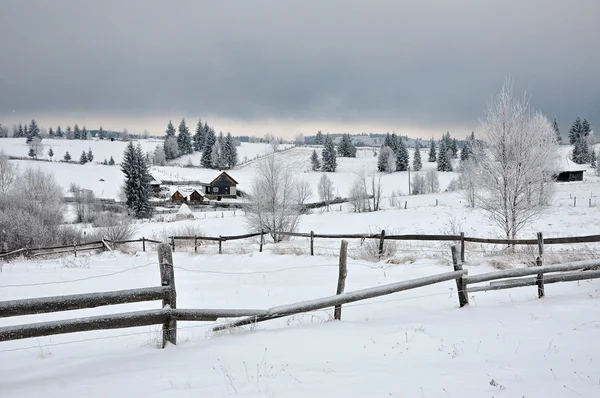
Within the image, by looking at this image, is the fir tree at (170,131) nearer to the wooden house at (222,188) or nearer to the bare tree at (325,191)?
the wooden house at (222,188)

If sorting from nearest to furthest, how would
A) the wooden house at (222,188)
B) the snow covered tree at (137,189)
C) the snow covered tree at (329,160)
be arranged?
the snow covered tree at (137,189) → the wooden house at (222,188) → the snow covered tree at (329,160)

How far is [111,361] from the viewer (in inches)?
192

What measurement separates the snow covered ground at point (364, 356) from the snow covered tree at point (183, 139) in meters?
129

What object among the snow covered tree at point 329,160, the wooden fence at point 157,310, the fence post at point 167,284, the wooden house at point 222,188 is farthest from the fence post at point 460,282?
the snow covered tree at point 329,160

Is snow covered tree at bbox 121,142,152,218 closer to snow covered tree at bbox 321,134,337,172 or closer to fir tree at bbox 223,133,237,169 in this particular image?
fir tree at bbox 223,133,237,169

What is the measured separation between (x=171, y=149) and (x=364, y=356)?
432 feet

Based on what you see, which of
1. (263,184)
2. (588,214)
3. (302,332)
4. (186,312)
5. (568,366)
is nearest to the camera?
(568,366)

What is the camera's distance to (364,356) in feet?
16.4

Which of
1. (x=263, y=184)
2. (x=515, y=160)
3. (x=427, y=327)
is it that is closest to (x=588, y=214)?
(x=515, y=160)

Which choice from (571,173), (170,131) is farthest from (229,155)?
(571,173)

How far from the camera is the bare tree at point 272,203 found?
97.8ft

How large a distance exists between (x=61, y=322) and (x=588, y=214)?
41946 mm

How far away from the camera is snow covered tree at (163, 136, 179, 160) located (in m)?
126

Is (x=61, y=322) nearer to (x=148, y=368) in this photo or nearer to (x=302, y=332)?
(x=148, y=368)
